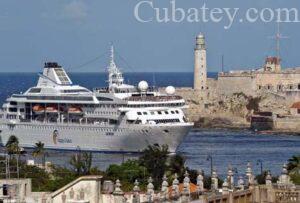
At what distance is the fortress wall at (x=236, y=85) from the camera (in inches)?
5659

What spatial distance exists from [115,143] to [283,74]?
52.8 metres

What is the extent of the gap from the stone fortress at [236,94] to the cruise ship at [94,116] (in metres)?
32.2

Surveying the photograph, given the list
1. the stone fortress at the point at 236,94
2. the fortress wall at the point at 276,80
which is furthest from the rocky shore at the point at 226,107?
the fortress wall at the point at 276,80

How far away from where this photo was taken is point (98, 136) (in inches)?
3866

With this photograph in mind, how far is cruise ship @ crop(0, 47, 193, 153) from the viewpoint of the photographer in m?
96.2

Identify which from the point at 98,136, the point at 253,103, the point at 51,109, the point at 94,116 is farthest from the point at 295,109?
the point at 98,136

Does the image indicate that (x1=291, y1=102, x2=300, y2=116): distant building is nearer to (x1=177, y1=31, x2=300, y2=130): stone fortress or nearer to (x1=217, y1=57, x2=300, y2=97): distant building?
(x1=177, y1=31, x2=300, y2=130): stone fortress

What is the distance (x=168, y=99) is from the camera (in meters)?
98.8

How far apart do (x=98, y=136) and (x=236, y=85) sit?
48.4 meters

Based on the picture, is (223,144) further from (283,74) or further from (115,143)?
(283,74)

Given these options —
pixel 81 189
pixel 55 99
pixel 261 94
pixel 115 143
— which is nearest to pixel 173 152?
pixel 115 143

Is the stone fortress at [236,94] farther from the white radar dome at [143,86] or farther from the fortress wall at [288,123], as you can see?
the white radar dome at [143,86]

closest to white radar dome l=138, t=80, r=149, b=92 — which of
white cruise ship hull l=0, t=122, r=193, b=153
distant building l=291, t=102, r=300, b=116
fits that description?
white cruise ship hull l=0, t=122, r=193, b=153

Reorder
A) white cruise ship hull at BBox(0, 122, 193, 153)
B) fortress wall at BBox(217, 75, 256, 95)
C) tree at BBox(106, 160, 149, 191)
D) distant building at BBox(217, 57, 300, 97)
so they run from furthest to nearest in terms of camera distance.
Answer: fortress wall at BBox(217, 75, 256, 95) → distant building at BBox(217, 57, 300, 97) → white cruise ship hull at BBox(0, 122, 193, 153) → tree at BBox(106, 160, 149, 191)
